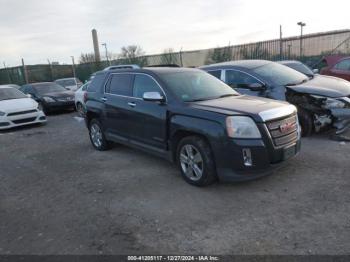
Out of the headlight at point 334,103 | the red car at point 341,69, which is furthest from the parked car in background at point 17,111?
the red car at point 341,69

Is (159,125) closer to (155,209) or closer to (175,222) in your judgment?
(155,209)

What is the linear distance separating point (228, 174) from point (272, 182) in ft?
2.84

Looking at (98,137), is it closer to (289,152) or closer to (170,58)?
(289,152)

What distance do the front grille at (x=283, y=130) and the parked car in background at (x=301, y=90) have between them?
2180 mm

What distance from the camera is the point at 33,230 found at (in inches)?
160

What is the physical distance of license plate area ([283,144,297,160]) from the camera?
4.78 meters

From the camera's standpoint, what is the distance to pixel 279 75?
25.7ft

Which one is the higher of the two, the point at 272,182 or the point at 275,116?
the point at 275,116

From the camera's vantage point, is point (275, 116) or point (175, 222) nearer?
point (175, 222)

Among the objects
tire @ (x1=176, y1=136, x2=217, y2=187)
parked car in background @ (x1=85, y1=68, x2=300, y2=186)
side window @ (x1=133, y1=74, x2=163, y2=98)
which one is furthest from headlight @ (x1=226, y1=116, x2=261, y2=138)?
side window @ (x1=133, y1=74, x2=163, y2=98)

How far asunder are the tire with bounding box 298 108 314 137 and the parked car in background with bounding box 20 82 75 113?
10272mm

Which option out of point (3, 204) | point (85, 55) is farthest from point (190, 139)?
point (85, 55)

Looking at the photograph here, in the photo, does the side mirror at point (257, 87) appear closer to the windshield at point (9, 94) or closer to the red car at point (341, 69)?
the red car at point (341, 69)

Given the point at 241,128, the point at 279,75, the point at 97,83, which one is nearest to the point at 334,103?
the point at 279,75
